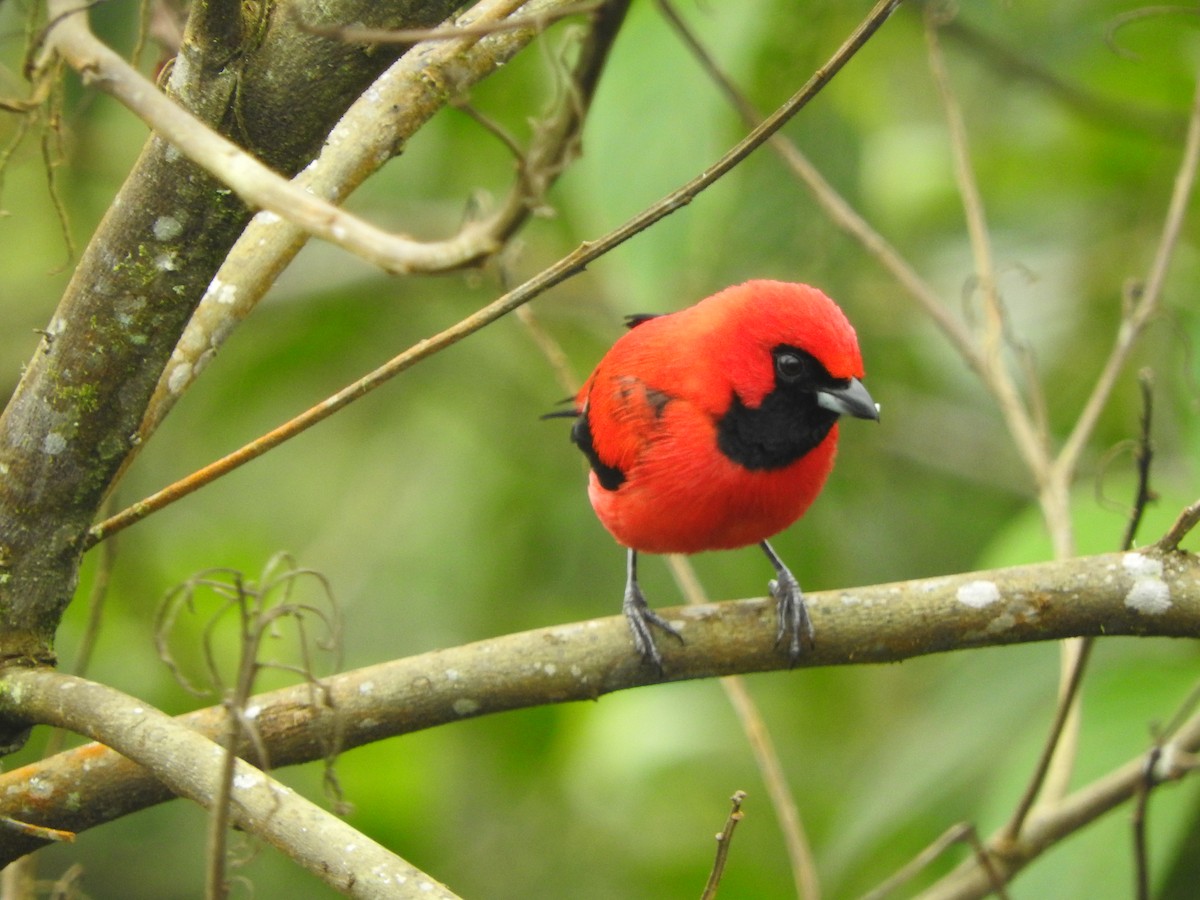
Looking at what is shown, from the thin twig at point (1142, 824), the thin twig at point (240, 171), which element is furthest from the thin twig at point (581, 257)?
the thin twig at point (1142, 824)

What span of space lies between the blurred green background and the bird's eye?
663 mm

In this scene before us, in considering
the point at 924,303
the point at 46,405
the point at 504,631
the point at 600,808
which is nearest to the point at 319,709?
the point at 46,405

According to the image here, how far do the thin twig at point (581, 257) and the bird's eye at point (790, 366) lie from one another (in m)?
1.17

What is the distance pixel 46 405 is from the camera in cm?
190

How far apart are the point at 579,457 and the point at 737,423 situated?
2.25m

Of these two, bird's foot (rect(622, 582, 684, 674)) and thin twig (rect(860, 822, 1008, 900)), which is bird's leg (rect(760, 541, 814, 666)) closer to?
bird's foot (rect(622, 582, 684, 674))

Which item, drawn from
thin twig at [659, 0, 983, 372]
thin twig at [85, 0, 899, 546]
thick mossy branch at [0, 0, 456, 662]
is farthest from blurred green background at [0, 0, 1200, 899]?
thick mossy branch at [0, 0, 456, 662]

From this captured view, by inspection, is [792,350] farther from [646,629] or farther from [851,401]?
[646,629]

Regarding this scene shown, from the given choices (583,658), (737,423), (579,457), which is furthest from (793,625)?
(579,457)

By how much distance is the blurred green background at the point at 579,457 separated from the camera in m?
4.30

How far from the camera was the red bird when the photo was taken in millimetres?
3002

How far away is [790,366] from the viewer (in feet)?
9.97

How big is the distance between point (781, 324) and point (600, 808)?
2.84 m

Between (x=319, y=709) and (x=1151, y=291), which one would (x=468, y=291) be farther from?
(x=319, y=709)
